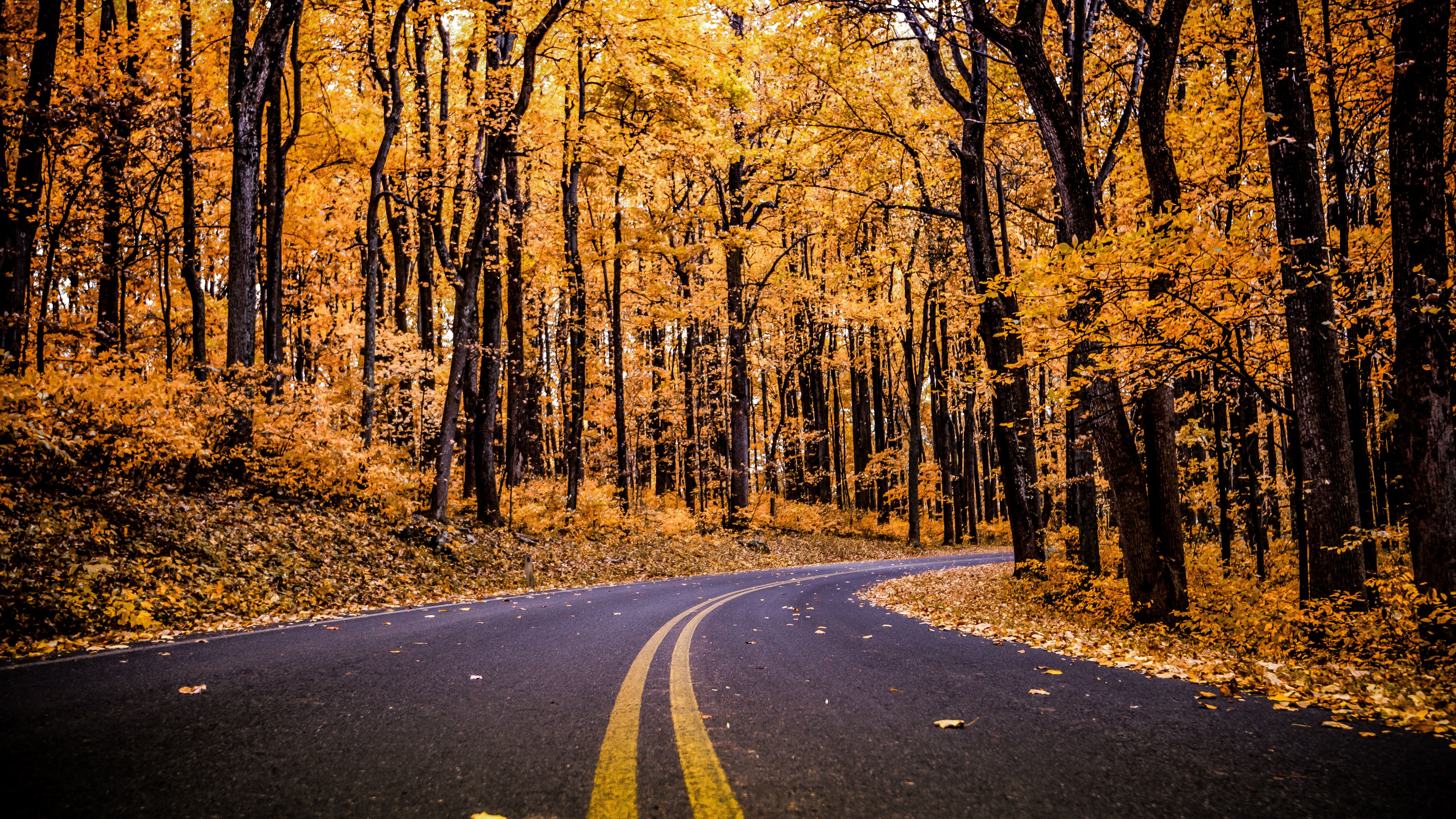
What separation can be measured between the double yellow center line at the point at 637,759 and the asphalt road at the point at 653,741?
2 centimetres

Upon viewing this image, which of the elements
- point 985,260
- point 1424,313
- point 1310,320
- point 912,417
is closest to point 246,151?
point 985,260

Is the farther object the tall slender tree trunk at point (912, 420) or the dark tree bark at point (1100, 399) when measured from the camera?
the tall slender tree trunk at point (912, 420)

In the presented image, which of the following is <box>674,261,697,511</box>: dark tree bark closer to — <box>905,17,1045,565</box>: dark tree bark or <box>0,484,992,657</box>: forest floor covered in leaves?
<box>0,484,992,657</box>: forest floor covered in leaves

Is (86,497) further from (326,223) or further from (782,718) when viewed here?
(326,223)

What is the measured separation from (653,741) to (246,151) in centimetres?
1480

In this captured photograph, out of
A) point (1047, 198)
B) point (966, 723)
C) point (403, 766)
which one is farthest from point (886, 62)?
point (403, 766)

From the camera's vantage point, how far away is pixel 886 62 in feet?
48.0

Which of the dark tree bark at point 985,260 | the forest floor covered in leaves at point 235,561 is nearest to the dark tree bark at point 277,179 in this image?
the forest floor covered in leaves at point 235,561

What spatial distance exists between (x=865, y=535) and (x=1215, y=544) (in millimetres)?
14413

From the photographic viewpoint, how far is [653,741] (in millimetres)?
3268

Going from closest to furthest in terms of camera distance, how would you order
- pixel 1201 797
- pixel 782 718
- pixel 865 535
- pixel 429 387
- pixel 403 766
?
pixel 1201 797
pixel 403 766
pixel 782 718
pixel 429 387
pixel 865 535

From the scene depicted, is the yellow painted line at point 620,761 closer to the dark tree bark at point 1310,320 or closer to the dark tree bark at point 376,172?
the dark tree bark at point 1310,320

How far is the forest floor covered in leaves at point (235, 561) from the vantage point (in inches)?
265

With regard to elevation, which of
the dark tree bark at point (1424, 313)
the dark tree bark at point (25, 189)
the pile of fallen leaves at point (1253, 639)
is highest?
the dark tree bark at point (25, 189)
